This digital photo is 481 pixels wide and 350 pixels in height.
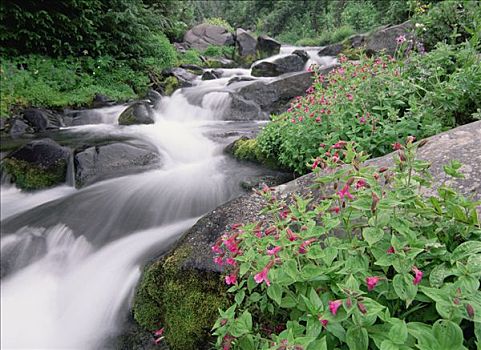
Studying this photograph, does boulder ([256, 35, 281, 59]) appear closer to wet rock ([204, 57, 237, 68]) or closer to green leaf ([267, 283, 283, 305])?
wet rock ([204, 57, 237, 68])

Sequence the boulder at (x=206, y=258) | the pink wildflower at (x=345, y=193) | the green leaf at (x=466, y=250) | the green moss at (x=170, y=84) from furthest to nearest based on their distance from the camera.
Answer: the green moss at (x=170, y=84) < the boulder at (x=206, y=258) < the pink wildflower at (x=345, y=193) < the green leaf at (x=466, y=250)

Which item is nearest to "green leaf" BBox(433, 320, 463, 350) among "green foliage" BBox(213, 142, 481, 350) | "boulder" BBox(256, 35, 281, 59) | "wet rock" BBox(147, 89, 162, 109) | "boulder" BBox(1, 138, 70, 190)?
"green foliage" BBox(213, 142, 481, 350)

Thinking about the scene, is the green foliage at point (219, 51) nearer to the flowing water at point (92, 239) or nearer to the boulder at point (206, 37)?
the boulder at point (206, 37)

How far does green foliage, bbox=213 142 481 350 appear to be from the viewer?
1064mm

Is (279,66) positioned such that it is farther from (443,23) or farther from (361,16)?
(361,16)

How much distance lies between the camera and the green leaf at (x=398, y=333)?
1.00m

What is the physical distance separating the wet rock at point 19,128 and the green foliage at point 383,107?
5216 millimetres

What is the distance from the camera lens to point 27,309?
3129 millimetres

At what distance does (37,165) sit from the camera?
16.5 ft

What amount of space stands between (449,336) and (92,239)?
3484mm

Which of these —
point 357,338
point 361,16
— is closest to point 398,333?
point 357,338

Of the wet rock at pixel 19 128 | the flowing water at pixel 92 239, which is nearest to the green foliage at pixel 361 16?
the flowing water at pixel 92 239

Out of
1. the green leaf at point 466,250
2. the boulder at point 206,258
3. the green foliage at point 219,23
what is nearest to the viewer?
the green leaf at point 466,250

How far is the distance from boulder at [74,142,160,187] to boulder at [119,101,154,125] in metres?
2.04
